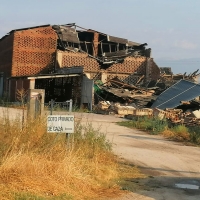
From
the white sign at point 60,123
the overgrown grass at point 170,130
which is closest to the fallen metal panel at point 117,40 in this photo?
the overgrown grass at point 170,130

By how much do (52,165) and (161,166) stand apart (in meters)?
4.54

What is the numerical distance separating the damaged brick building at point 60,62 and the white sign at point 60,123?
28.0 metres

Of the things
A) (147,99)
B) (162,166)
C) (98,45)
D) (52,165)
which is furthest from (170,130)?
(98,45)

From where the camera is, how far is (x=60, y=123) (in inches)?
324

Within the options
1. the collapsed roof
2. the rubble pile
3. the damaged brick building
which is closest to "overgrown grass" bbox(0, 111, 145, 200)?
the rubble pile

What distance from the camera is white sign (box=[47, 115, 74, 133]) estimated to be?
8125 mm

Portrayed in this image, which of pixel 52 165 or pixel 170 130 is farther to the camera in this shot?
pixel 170 130

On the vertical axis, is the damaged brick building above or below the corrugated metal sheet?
above

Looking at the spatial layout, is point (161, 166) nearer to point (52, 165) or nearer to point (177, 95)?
point (52, 165)

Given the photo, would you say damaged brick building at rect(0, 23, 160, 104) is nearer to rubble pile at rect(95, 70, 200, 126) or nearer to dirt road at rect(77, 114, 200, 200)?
rubble pile at rect(95, 70, 200, 126)

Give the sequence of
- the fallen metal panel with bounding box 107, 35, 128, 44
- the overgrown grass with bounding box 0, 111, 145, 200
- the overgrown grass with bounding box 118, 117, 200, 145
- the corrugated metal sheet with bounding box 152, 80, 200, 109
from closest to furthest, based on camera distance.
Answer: the overgrown grass with bounding box 0, 111, 145, 200
the overgrown grass with bounding box 118, 117, 200, 145
the corrugated metal sheet with bounding box 152, 80, 200, 109
the fallen metal panel with bounding box 107, 35, 128, 44

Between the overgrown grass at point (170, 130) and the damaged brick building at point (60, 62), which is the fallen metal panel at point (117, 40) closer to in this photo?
→ the damaged brick building at point (60, 62)

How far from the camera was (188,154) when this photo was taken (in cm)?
1375

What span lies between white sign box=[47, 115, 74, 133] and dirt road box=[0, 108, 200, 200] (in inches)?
67.6
